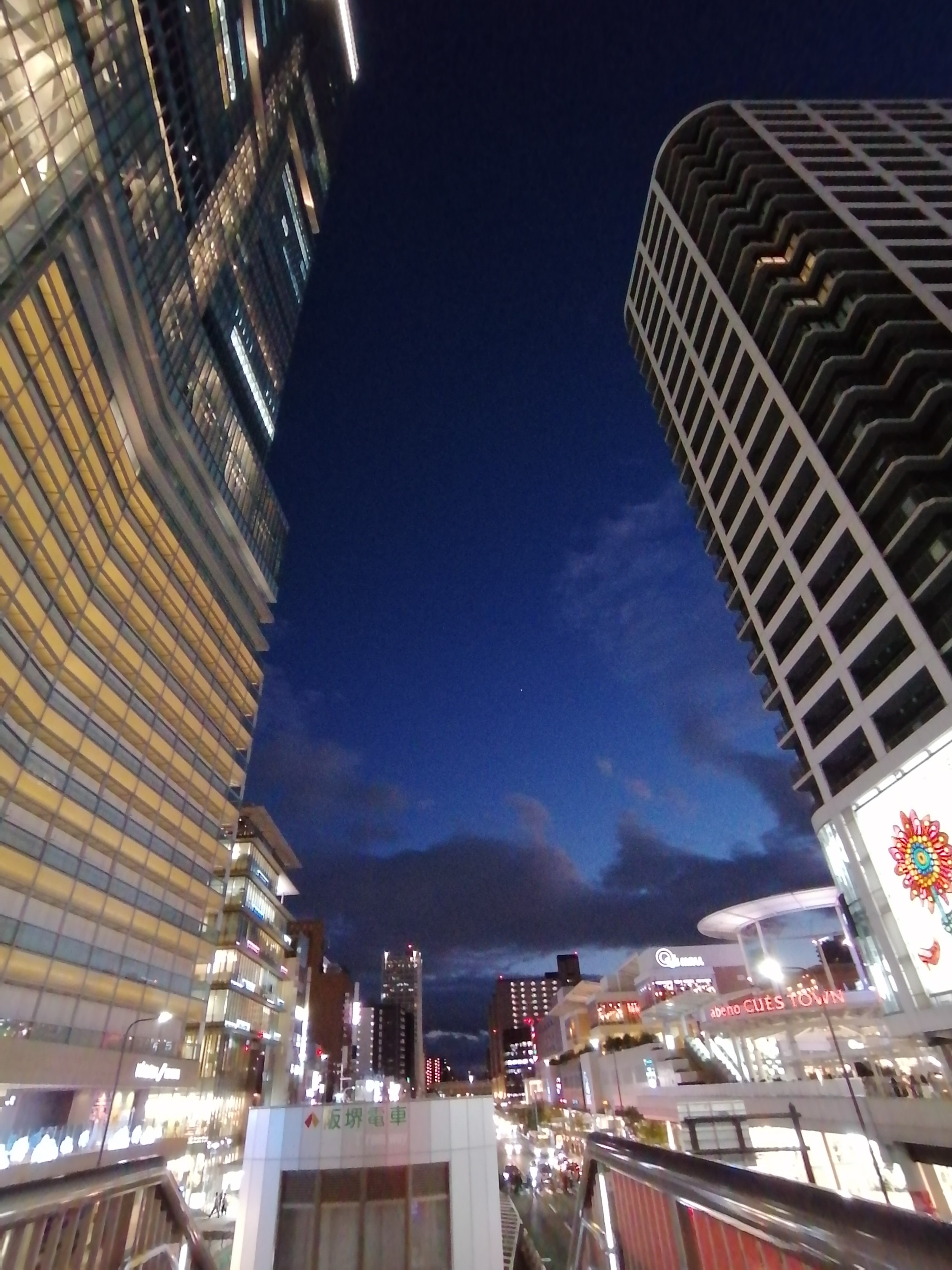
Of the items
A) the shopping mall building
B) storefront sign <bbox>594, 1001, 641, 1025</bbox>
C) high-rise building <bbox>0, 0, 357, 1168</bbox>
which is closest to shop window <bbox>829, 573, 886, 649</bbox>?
the shopping mall building

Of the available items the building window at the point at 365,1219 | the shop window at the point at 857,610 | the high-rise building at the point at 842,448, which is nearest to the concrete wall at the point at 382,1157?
Result: the building window at the point at 365,1219

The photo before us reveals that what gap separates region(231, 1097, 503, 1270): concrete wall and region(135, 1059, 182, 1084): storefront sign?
40.4 meters

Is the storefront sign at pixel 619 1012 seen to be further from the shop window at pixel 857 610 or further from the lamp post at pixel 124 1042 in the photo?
the shop window at pixel 857 610

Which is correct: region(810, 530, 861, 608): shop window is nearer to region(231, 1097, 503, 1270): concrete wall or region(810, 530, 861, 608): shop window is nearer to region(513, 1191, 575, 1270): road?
region(513, 1191, 575, 1270): road

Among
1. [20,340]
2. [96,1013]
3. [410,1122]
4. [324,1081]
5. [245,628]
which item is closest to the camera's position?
[410,1122]

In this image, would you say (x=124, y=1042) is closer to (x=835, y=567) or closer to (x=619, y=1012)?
(x=835, y=567)

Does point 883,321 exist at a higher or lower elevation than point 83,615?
higher

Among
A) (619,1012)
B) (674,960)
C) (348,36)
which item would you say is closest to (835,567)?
(674,960)

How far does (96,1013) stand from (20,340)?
4236 centimetres

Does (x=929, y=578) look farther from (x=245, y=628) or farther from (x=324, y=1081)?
(x=324, y=1081)

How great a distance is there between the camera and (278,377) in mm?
110750

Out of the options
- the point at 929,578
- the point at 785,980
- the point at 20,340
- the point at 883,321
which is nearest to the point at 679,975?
the point at 785,980

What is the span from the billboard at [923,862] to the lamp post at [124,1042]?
154 ft

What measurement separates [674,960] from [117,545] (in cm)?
7654
